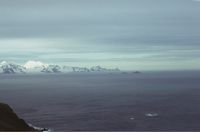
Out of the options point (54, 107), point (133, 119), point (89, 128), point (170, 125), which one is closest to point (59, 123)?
point (89, 128)

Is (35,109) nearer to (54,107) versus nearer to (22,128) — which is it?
(54,107)

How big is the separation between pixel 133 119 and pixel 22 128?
39756mm

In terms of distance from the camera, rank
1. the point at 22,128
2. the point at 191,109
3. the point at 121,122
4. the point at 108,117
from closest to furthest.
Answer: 1. the point at 22,128
2. the point at 121,122
3. the point at 108,117
4. the point at 191,109

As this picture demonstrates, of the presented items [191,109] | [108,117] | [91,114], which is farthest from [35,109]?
[191,109]

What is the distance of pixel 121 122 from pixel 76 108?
35.7m

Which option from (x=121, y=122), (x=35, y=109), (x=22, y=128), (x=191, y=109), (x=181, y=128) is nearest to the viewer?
(x=22, y=128)

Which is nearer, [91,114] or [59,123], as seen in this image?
[59,123]

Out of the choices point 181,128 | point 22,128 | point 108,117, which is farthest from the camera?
point 108,117

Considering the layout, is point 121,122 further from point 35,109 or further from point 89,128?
point 35,109

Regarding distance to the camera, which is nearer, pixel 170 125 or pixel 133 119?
pixel 170 125

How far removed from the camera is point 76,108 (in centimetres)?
12481

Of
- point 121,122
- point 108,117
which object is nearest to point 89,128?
point 121,122

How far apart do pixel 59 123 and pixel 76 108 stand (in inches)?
1265

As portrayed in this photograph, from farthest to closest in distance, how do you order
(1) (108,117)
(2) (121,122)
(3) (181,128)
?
(1) (108,117) < (2) (121,122) < (3) (181,128)
